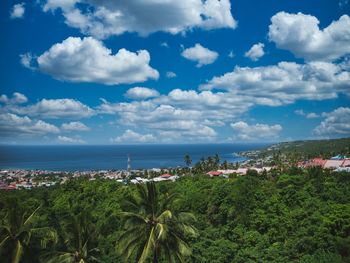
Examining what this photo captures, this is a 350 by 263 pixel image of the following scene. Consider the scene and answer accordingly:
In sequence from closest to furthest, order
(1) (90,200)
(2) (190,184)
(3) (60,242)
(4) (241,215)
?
(3) (60,242)
(4) (241,215)
(1) (90,200)
(2) (190,184)

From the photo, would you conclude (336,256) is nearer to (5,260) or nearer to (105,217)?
(5,260)

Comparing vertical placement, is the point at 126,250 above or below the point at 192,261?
above

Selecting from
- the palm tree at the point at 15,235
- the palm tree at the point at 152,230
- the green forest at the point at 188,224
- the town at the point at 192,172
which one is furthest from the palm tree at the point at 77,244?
the town at the point at 192,172

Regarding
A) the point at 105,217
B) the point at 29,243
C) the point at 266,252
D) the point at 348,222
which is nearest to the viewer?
the point at 29,243

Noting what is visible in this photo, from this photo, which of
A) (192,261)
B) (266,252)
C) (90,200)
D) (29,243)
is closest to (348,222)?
(266,252)

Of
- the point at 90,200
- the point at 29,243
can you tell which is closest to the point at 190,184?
the point at 90,200

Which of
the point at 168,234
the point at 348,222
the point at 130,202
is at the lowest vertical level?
the point at 348,222

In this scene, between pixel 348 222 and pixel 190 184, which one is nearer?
pixel 348 222

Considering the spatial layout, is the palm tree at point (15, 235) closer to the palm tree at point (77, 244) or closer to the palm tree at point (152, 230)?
the palm tree at point (77, 244)
